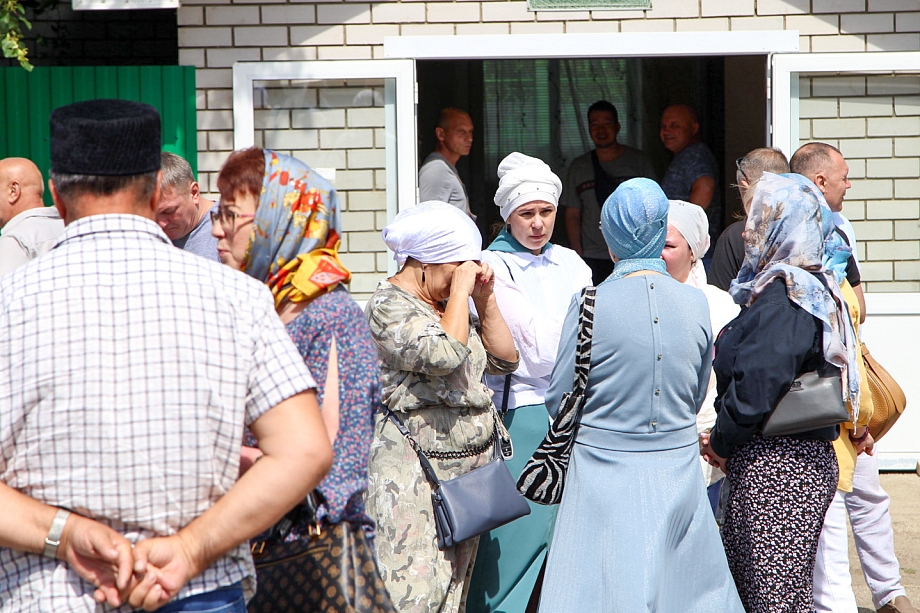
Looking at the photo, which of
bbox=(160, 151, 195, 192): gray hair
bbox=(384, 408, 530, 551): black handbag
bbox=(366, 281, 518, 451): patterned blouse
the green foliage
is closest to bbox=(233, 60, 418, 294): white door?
the green foliage

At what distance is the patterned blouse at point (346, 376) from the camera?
7.14ft

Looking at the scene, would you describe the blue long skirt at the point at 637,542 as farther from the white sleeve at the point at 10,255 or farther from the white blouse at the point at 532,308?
the white sleeve at the point at 10,255

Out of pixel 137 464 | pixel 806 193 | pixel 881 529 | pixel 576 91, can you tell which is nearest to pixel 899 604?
pixel 881 529

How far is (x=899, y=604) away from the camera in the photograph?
13.2ft

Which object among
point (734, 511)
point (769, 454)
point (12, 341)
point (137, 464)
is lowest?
point (734, 511)

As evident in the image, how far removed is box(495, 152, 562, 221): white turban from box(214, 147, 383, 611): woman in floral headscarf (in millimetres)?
1898

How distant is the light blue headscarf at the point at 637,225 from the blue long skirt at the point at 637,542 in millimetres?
578

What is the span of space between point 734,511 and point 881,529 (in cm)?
133

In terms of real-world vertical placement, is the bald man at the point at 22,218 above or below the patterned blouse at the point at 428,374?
above

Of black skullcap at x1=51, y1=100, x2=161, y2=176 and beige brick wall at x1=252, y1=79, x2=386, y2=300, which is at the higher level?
beige brick wall at x1=252, y1=79, x2=386, y2=300

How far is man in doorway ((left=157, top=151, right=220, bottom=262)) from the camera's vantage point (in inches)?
156

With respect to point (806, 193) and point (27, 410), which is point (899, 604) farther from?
point (27, 410)

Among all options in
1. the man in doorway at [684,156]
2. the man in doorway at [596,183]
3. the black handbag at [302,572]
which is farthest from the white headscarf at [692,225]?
the man in doorway at [596,183]

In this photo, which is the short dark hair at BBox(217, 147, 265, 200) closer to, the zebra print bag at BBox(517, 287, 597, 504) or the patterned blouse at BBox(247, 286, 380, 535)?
the patterned blouse at BBox(247, 286, 380, 535)
